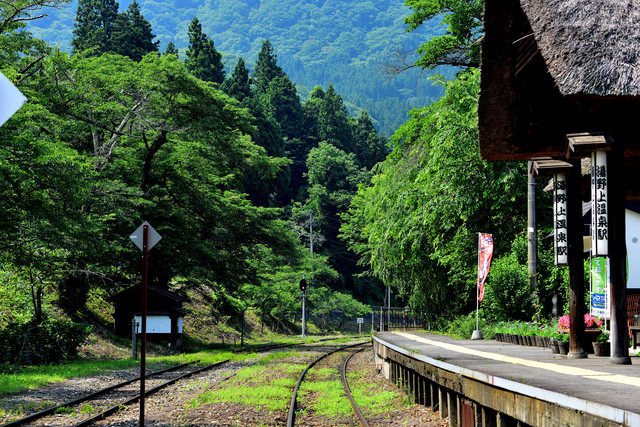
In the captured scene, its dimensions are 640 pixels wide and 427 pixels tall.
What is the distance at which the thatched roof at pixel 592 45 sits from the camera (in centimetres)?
637

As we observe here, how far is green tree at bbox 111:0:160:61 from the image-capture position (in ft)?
200

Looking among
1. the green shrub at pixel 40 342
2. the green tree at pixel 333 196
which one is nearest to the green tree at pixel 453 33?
the green shrub at pixel 40 342

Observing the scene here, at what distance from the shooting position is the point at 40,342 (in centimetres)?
1972

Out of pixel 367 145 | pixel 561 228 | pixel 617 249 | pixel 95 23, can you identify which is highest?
pixel 95 23

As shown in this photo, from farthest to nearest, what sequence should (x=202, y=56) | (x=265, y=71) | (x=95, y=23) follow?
1. (x=265, y=71)
2. (x=202, y=56)
3. (x=95, y=23)

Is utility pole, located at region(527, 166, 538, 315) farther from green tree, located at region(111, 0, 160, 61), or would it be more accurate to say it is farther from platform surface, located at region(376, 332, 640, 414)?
green tree, located at region(111, 0, 160, 61)

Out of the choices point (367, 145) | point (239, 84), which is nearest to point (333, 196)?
point (239, 84)

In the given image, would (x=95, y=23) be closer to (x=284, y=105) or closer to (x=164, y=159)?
(x=284, y=105)

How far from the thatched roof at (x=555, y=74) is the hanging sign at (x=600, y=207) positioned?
389 millimetres

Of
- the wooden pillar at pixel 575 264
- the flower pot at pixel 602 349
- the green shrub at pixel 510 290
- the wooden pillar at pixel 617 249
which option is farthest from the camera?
the green shrub at pixel 510 290

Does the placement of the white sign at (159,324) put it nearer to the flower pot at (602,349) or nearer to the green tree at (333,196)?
the flower pot at (602,349)

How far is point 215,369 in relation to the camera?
1966cm

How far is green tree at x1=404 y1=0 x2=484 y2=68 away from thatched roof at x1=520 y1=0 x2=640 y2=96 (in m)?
16.3

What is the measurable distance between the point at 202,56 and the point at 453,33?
49.3 metres
